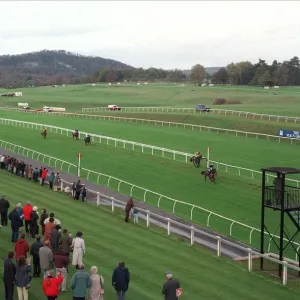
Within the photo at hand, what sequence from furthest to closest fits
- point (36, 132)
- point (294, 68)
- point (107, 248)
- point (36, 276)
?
point (294, 68) → point (36, 132) → point (107, 248) → point (36, 276)

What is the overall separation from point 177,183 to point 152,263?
39.5 ft

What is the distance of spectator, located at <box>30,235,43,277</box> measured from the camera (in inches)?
458

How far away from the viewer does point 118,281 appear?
33.8 ft

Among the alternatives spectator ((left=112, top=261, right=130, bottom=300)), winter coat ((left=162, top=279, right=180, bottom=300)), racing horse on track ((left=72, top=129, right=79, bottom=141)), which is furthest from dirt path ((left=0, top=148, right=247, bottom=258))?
racing horse on track ((left=72, top=129, right=79, bottom=141))

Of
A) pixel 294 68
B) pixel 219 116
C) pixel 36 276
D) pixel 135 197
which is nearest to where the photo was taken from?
pixel 36 276

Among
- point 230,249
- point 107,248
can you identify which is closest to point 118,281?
point 107,248

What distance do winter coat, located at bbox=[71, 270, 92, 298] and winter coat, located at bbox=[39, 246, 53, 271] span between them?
161 cm

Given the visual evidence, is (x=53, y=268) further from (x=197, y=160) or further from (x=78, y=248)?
(x=197, y=160)

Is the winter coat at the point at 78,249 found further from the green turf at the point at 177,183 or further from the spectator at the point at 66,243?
the green turf at the point at 177,183

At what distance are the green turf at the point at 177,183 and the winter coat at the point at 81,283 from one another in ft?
28.5

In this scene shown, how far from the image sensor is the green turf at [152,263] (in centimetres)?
1188

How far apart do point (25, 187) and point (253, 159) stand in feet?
42.3

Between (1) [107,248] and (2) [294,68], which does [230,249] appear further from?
(2) [294,68]

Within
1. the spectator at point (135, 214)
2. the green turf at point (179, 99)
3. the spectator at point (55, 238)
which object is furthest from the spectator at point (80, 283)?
the green turf at point (179, 99)
